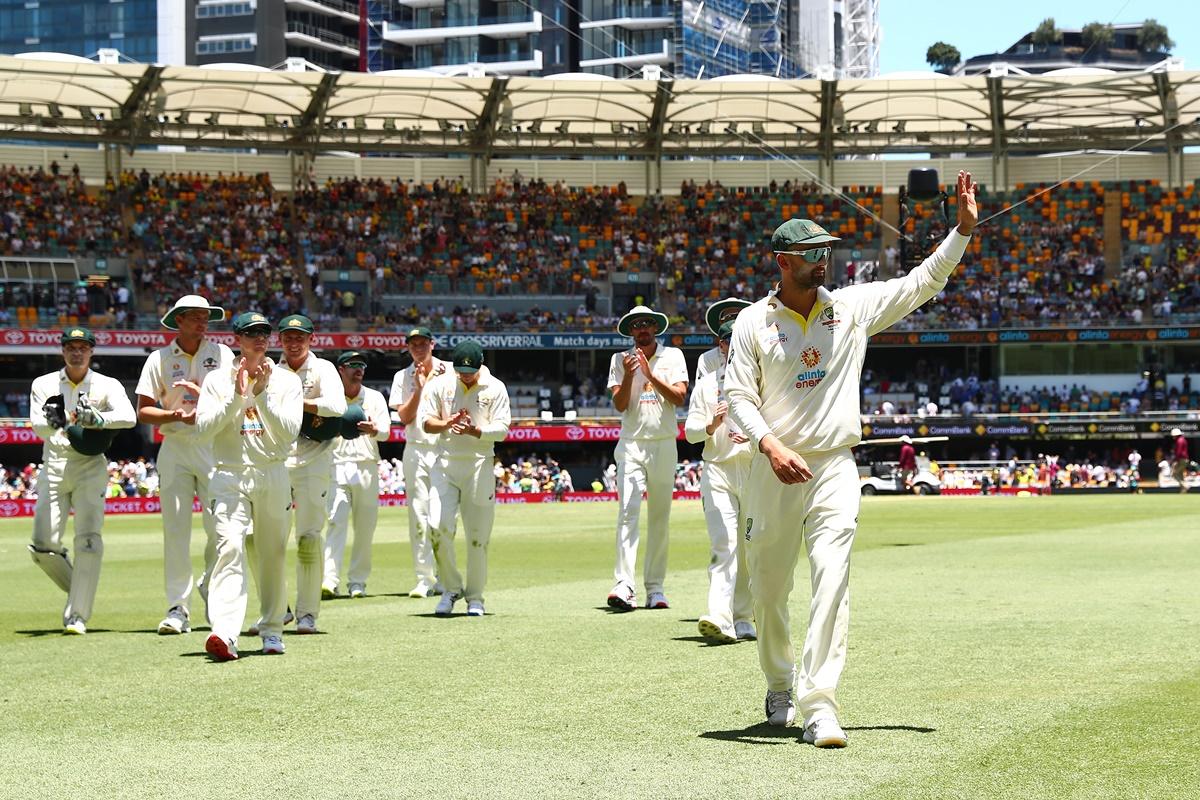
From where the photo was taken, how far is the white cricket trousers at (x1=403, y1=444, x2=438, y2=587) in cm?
1522

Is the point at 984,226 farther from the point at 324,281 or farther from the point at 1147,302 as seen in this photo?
the point at 324,281

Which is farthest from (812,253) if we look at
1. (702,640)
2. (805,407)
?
(702,640)

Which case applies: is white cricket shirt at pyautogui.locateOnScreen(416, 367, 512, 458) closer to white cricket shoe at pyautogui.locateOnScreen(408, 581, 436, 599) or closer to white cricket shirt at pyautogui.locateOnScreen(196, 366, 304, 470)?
white cricket shoe at pyautogui.locateOnScreen(408, 581, 436, 599)

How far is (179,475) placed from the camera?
1219 centimetres

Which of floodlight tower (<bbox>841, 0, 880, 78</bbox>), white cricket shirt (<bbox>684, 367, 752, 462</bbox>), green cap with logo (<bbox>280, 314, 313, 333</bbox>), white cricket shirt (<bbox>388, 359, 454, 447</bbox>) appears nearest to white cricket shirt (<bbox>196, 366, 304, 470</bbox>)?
green cap with logo (<bbox>280, 314, 313, 333</bbox>)

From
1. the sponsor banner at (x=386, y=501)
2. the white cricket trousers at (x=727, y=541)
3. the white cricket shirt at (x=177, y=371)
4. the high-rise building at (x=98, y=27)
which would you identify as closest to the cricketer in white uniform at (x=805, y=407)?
the white cricket trousers at (x=727, y=541)

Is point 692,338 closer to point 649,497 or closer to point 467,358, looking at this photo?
point 649,497

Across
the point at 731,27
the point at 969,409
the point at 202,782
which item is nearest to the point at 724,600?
the point at 202,782

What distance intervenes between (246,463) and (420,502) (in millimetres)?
5111

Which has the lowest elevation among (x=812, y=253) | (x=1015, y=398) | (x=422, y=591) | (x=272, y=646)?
(x=422, y=591)

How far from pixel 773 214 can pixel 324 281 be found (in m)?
16.3

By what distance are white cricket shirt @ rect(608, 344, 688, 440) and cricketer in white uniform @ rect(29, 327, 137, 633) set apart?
3.91 meters

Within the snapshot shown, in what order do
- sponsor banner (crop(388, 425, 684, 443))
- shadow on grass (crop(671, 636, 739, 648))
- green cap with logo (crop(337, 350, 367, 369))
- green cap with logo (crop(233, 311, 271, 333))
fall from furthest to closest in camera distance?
sponsor banner (crop(388, 425, 684, 443))
green cap with logo (crop(337, 350, 367, 369))
shadow on grass (crop(671, 636, 739, 648))
green cap with logo (crop(233, 311, 271, 333))

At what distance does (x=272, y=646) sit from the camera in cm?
1055
